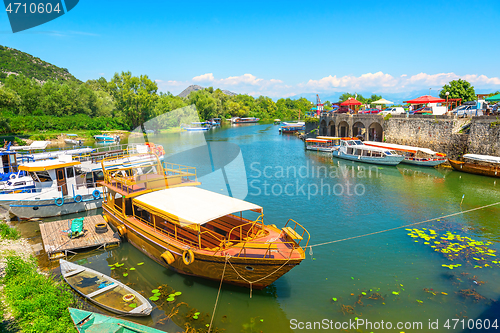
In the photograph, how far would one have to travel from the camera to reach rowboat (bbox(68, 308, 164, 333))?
28.0ft

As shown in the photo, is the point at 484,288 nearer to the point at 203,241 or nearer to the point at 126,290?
the point at 203,241

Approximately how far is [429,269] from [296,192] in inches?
555

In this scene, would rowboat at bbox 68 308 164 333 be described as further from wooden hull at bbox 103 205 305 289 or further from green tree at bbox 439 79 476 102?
green tree at bbox 439 79 476 102

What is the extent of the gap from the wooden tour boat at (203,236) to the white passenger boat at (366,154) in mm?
32059

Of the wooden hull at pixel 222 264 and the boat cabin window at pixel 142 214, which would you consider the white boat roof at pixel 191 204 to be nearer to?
the wooden hull at pixel 222 264

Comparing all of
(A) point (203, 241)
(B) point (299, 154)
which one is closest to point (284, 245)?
(A) point (203, 241)

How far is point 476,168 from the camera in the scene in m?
32.6

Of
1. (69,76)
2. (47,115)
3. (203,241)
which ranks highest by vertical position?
(69,76)

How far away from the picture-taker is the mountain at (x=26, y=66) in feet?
478

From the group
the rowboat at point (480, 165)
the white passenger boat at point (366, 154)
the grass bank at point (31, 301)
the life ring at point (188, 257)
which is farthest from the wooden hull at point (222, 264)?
the white passenger boat at point (366, 154)

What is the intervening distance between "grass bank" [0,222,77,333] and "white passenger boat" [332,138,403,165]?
39141 millimetres

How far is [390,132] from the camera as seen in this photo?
4862cm

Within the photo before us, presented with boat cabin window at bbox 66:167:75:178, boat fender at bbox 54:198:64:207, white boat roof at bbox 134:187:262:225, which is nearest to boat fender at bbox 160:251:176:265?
white boat roof at bbox 134:187:262:225

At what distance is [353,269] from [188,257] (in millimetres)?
8064
